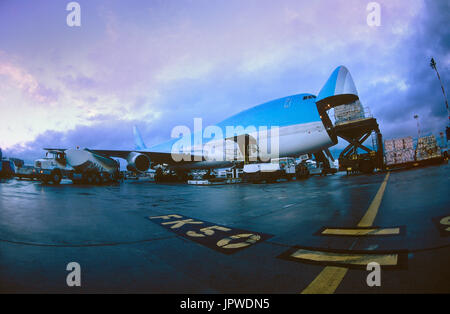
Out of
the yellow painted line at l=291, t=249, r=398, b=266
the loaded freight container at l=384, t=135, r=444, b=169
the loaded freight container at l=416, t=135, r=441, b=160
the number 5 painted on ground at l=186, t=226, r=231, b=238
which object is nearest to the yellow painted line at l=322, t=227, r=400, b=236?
the yellow painted line at l=291, t=249, r=398, b=266

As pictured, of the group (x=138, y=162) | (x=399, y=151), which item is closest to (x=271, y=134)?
(x=138, y=162)

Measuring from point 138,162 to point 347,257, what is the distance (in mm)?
17700

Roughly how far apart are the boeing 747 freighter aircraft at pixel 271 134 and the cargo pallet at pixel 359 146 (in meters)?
7.22

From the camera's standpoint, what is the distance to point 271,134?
44.0ft

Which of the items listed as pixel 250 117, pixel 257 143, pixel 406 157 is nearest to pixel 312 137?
pixel 257 143

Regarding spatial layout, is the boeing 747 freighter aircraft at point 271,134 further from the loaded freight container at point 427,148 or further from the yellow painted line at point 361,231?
the loaded freight container at point 427,148

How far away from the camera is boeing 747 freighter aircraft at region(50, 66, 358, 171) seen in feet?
38.7

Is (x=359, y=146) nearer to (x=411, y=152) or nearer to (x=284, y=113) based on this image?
(x=284, y=113)

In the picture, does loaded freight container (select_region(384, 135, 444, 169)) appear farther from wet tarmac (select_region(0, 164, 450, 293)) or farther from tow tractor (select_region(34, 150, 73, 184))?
tow tractor (select_region(34, 150, 73, 184))

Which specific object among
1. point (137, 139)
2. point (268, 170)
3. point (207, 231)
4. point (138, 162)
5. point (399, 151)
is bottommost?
point (207, 231)

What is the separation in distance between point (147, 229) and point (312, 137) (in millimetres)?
11710

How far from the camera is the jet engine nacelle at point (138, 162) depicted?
16.8 m

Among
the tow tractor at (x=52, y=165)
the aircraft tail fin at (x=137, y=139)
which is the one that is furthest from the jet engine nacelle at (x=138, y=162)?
the aircraft tail fin at (x=137, y=139)
